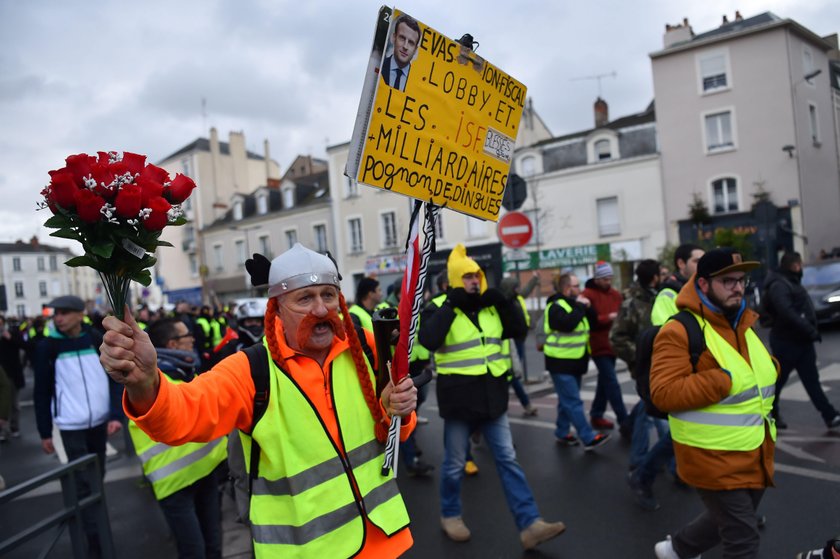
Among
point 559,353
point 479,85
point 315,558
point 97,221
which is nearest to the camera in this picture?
point 97,221

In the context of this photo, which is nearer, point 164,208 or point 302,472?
point 164,208

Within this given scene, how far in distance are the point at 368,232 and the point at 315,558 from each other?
32.2 meters

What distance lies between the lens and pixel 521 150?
29.2 metres

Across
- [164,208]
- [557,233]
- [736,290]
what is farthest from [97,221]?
[557,233]

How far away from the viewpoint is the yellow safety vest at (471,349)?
452 cm

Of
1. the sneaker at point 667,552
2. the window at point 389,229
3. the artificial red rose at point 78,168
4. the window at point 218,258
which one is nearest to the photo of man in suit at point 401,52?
the artificial red rose at point 78,168

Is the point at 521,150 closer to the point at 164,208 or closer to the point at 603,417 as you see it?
the point at 603,417

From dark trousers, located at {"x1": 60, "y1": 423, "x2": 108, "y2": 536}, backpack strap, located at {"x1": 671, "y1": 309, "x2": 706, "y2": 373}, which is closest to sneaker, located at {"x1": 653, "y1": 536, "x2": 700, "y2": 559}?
backpack strap, located at {"x1": 671, "y1": 309, "x2": 706, "y2": 373}

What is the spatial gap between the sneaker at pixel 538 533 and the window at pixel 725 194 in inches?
979

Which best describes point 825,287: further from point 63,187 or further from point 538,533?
point 63,187

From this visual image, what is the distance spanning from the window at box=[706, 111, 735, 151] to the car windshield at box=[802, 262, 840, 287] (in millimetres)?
12118

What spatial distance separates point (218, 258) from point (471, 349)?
3930 centimetres

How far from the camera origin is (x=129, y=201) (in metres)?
1.69

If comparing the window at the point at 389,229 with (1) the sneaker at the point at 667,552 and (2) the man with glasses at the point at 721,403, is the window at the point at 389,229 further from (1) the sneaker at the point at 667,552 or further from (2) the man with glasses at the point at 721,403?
(2) the man with glasses at the point at 721,403
